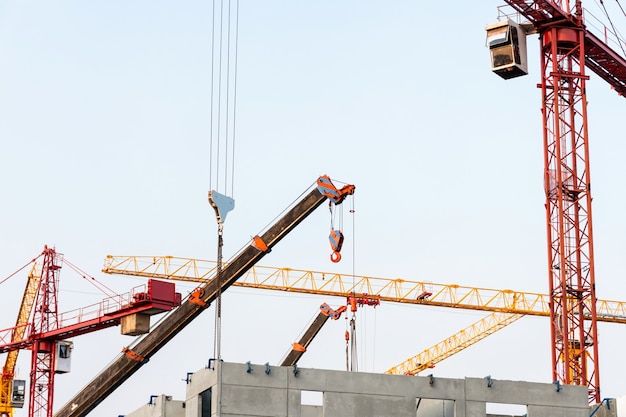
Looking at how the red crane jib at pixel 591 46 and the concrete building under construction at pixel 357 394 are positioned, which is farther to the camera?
the red crane jib at pixel 591 46

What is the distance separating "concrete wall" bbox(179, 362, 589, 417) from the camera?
261 feet

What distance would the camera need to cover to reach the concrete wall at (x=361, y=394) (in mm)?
79438

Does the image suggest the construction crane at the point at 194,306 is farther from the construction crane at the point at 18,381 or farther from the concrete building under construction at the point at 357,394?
the construction crane at the point at 18,381

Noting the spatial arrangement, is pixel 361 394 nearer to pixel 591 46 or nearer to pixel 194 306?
pixel 194 306

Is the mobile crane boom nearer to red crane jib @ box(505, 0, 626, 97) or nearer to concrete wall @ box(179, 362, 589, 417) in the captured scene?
red crane jib @ box(505, 0, 626, 97)

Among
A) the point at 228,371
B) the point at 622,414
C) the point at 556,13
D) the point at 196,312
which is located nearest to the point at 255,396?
the point at 228,371

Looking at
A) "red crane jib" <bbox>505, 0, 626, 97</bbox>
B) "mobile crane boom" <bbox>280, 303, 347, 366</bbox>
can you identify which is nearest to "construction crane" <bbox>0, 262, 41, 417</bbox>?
"mobile crane boom" <bbox>280, 303, 347, 366</bbox>

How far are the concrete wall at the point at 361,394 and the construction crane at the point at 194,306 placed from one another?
45.4ft

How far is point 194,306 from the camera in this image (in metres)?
114

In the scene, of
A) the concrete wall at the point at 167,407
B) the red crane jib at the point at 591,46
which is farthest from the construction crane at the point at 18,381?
the concrete wall at the point at 167,407

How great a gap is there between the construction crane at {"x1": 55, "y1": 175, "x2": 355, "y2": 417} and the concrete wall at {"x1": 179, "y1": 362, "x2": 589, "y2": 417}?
545 inches

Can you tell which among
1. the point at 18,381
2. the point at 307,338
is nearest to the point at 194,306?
the point at 307,338

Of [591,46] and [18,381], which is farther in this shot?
[18,381]

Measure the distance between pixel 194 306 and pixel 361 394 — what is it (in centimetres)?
3439
